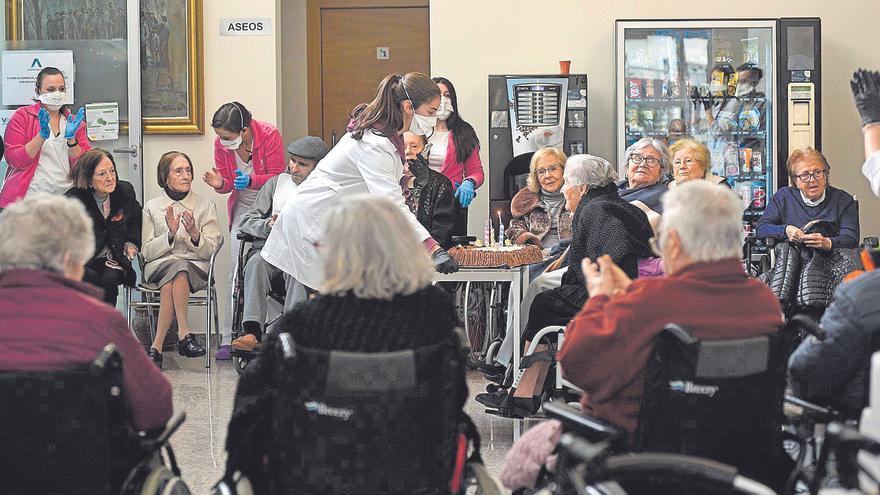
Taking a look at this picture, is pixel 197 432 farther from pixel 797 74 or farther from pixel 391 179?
pixel 797 74

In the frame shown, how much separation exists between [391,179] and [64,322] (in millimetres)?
2225

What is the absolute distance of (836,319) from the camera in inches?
100

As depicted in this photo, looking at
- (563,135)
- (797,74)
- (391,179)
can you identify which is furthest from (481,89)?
(391,179)

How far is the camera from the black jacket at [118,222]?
20.6ft

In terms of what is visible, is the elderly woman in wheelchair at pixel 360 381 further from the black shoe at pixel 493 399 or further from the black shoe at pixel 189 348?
the black shoe at pixel 189 348

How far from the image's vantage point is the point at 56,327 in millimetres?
2268

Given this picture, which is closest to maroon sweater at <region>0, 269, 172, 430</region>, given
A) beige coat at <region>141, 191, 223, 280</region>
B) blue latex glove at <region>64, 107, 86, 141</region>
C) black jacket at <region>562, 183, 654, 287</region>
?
black jacket at <region>562, 183, 654, 287</region>

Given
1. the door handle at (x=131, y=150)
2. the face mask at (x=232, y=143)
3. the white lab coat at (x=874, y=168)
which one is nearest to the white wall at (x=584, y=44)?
the face mask at (x=232, y=143)

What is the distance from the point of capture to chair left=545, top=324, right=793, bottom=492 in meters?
2.31

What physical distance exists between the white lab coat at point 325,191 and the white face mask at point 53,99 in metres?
2.55

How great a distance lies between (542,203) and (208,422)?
2269 millimetres

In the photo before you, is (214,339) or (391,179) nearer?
(391,179)

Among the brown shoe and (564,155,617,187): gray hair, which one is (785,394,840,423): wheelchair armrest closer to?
(564,155,617,187): gray hair

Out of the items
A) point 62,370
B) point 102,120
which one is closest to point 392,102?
point 62,370
